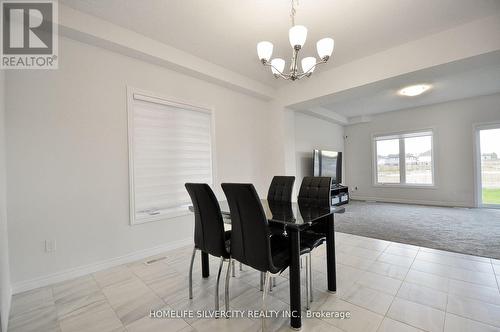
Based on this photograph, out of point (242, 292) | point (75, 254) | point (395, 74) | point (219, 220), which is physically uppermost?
point (395, 74)

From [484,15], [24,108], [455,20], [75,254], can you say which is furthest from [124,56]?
[484,15]

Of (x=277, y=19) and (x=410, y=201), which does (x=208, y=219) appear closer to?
(x=277, y=19)

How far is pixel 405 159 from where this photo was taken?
6238 mm

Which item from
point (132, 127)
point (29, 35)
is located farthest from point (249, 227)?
point (29, 35)

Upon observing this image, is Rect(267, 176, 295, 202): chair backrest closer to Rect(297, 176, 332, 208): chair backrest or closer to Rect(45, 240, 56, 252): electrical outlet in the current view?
Rect(297, 176, 332, 208): chair backrest

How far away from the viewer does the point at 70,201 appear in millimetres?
2275

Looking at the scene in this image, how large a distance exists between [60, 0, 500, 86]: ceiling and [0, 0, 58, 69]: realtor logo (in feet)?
0.80

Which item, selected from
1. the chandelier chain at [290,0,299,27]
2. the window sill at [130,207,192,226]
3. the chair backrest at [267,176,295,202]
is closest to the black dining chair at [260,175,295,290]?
the chair backrest at [267,176,295,202]

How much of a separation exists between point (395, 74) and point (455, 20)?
0.73 meters

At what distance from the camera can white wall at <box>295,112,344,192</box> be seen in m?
5.38

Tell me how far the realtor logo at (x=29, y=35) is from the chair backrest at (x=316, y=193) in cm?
299

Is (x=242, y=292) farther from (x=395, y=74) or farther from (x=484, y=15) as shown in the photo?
(x=484, y=15)

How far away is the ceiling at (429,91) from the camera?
9.07 ft

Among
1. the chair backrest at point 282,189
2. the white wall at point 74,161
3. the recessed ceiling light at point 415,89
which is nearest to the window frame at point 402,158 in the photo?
the recessed ceiling light at point 415,89
